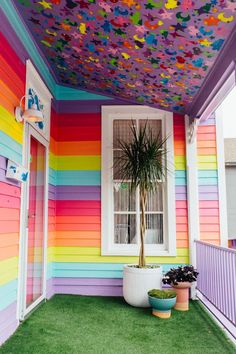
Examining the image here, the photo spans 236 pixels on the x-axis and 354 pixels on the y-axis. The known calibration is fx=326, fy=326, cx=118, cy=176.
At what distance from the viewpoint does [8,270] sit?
2979 millimetres

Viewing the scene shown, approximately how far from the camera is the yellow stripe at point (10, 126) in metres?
2.89

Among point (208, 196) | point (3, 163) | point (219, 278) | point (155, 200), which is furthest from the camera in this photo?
point (155, 200)

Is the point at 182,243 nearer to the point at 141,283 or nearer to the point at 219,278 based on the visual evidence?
the point at 141,283

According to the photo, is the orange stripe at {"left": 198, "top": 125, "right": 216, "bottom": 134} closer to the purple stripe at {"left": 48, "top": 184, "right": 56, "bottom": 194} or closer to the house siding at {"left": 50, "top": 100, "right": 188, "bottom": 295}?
the house siding at {"left": 50, "top": 100, "right": 188, "bottom": 295}

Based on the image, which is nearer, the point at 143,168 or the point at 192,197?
the point at 143,168

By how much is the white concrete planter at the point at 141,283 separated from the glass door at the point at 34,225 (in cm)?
109

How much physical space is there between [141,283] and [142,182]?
1.24 m

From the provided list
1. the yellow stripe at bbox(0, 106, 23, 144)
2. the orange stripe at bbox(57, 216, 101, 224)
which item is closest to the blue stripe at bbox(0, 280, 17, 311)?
the yellow stripe at bbox(0, 106, 23, 144)

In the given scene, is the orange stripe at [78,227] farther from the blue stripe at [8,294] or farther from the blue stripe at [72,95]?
the blue stripe at [72,95]

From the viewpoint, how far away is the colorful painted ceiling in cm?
269

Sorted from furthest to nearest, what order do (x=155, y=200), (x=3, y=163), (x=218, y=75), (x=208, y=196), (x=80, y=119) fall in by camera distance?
(x=80, y=119) < (x=155, y=200) < (x=208, y=196) < (x=218, y=75) < (x=3, y=163)

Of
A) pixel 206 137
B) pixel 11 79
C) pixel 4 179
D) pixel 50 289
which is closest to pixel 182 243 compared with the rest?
pixel 206 137

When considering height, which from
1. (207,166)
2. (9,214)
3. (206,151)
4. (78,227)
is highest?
(206,151)

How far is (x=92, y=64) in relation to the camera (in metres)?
3.95
